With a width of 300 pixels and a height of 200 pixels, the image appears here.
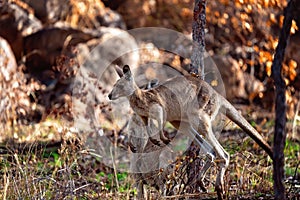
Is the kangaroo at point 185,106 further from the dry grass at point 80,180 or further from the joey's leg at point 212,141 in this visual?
the dry grass at point 80,180

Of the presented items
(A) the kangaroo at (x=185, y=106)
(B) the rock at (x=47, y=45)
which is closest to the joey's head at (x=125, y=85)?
(A) the kangaroo at (x=185, y=106)

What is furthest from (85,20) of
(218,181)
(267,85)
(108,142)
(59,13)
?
(218,181)

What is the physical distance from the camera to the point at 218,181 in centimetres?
419

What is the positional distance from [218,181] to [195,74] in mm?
1096

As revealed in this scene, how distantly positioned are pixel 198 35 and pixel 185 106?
0.85 metres

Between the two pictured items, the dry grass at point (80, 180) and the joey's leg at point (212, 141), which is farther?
the dry grass at point (80, 180)

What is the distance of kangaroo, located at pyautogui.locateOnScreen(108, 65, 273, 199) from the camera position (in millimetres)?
4340

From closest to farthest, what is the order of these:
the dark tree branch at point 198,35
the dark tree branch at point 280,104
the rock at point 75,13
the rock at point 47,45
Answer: the dark tree branch at point 280,104
the dark tree branch at point 198,35
the rock at point 47,45
the rock at point 75,13

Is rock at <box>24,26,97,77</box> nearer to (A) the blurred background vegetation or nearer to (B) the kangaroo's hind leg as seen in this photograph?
(A) the blurred background vegetation

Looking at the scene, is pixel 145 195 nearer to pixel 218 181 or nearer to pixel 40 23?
pixel 218 181

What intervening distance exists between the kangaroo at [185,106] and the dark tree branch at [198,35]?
510 millimetres

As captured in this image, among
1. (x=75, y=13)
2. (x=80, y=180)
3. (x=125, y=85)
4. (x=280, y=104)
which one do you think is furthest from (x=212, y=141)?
(x=75, y=13)

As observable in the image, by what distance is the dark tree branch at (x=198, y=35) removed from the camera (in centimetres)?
498

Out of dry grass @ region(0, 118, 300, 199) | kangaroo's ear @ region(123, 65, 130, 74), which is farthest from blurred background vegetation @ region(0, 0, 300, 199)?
kangaroo's ear @ region(123, 65, 130, 74)
